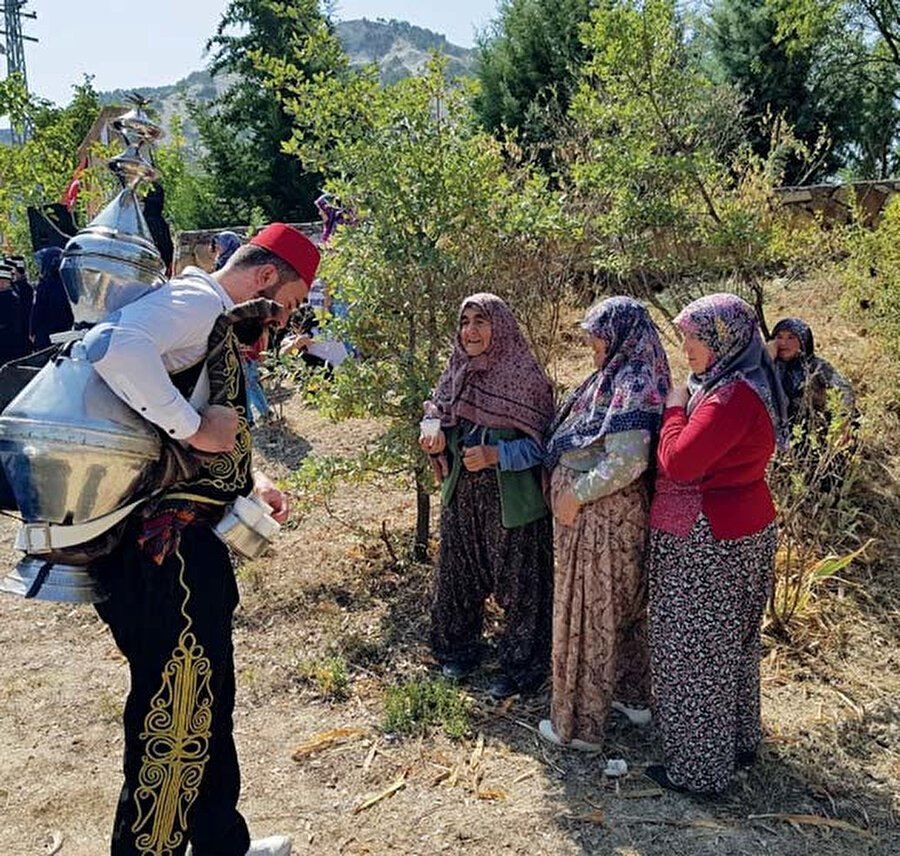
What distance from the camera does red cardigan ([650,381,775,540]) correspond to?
289cm

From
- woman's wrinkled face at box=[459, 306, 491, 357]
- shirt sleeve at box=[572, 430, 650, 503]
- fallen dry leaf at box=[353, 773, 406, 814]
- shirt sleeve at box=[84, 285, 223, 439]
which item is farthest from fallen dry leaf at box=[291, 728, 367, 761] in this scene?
shirt sleeve at box=[84, 285, 223, 439]

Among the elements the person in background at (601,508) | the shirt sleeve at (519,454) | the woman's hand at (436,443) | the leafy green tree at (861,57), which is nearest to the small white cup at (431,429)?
the woman's hand at (436,443)

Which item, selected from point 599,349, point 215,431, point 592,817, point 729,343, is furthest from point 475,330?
point 592,817

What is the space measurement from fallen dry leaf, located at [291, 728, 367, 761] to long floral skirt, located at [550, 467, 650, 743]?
902 millimetres

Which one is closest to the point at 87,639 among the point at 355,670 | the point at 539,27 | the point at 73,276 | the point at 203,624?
the point at 355,670

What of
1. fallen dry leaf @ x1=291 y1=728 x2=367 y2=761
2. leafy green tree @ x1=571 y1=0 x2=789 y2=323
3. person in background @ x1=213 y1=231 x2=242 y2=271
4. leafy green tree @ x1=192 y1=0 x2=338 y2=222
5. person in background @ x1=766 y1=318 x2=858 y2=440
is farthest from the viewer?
leafy green tree @ x1=192 y1=0 x2=338 y2=222

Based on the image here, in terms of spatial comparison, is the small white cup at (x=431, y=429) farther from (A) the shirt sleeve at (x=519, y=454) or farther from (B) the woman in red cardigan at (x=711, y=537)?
(B) the woman in red cardigan at (x=711, y=537)

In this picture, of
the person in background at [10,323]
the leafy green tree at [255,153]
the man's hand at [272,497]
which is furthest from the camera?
the leafy green tree at [255,153]

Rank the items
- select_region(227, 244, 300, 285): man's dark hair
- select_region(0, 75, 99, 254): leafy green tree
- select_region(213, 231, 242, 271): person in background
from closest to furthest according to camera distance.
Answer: select_region(227, 244, 300, 285): man's dark hair → select_region(213, 231, 242, 271): person in background → select_region(0, 75, 99, 254): leafy green tree

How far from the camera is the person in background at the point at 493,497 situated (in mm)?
3805

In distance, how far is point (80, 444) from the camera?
201 centimetres

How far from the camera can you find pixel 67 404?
2.03 m

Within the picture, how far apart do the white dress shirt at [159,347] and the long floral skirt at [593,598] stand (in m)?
1.73

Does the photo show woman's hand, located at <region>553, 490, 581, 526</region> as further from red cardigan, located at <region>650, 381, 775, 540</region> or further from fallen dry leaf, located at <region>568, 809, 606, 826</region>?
fallen dry leaf, located at <region>568, 809, 606, 826</region>
